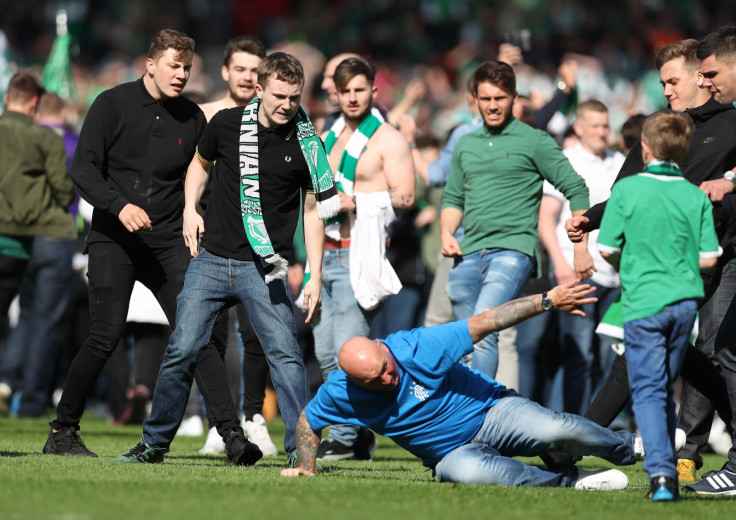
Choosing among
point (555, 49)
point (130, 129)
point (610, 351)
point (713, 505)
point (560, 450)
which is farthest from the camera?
point (555, 49)

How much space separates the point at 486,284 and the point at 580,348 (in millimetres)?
2408

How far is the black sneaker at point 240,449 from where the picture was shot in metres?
7.43

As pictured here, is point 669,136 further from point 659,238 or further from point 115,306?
point 115,306

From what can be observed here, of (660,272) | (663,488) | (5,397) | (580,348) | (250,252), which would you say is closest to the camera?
(663,488)

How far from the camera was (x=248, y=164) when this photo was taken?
23.4ft

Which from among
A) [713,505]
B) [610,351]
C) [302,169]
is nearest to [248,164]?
[302,169]

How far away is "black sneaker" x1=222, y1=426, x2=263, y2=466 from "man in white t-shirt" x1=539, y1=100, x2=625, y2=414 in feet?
11.9

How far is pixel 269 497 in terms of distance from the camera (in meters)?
5.69

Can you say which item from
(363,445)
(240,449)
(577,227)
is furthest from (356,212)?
(577,227)

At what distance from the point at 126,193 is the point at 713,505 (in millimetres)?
3896

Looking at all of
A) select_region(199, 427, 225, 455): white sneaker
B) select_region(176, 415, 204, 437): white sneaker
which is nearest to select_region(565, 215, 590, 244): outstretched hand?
select_region(199, 427, 225, 455): white sneaker

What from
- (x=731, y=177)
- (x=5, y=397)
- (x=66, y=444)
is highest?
(x=731, y=177)

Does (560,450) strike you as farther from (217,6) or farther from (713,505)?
(217,6)

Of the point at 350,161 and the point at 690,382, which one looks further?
the point at 350,161
